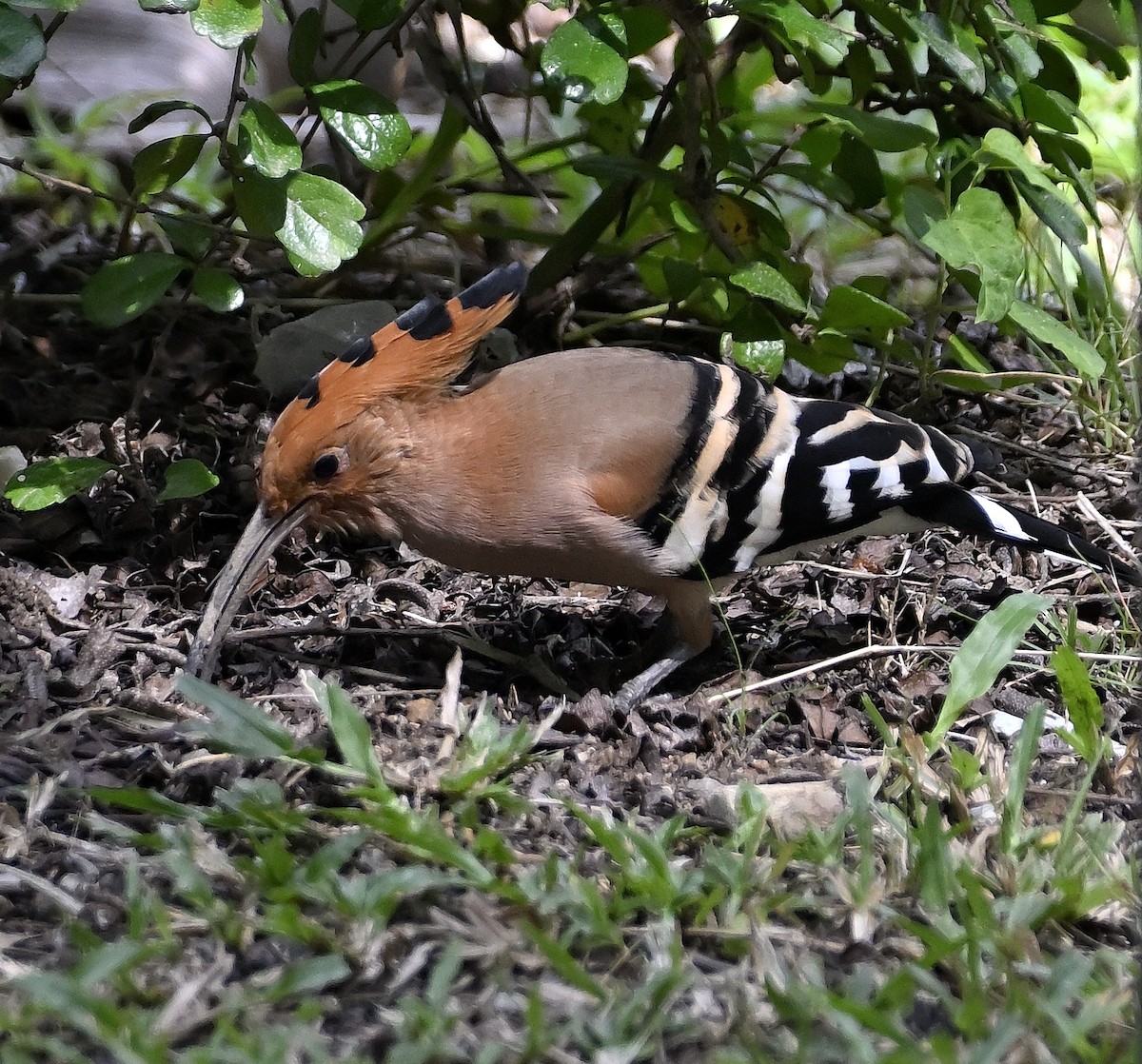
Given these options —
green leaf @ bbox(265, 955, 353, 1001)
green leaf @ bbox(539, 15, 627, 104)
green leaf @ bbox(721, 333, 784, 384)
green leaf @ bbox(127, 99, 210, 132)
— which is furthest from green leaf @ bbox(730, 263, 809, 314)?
green leaf @ bbox(265, 955, 353, 1001)

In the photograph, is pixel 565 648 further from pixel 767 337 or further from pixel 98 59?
pixel 98 59

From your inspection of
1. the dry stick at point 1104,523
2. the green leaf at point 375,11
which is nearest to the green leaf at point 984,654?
the dry stick at point 1104,523

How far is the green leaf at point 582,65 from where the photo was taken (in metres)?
2.22

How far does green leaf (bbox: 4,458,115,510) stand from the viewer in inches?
98.3

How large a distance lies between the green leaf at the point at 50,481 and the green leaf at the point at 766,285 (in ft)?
4.41

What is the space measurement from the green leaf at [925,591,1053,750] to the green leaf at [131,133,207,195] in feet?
5.69

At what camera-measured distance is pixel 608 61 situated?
2.25 metres

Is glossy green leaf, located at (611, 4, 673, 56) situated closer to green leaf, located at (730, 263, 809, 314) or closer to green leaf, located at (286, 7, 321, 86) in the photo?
green leaf, located at (730, 263, 809, 314)

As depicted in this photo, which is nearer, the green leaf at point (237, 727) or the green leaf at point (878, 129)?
the green leaf at point (237, 727)

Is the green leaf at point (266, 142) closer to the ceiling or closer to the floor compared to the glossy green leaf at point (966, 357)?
closer to the ceiling

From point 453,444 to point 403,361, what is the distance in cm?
19

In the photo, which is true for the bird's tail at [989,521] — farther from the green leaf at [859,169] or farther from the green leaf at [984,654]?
the green leaf at [859,169]

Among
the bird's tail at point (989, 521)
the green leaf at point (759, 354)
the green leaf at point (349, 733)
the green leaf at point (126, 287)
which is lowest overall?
the bird's tail at point (989, 521)

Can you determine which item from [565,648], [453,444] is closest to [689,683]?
[565,648]
